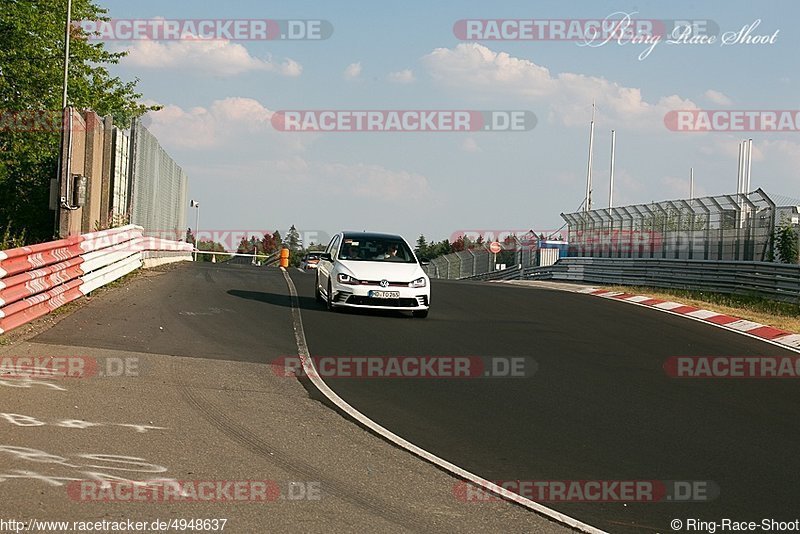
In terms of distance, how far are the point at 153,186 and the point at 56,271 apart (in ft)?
52.8

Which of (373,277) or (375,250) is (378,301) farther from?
(375,250)

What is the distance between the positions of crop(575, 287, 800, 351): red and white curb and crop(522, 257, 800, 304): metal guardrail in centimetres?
222

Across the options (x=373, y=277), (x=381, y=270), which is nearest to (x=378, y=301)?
(x=373, y=277)

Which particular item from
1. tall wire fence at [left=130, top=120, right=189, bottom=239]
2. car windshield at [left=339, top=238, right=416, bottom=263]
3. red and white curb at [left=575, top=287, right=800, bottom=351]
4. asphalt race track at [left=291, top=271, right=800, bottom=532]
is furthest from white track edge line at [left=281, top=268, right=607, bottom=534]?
tall wire fence at [left=130, top=120, right=189, bottom=239]

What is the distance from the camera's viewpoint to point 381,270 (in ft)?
56.0

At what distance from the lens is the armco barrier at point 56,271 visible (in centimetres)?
1154

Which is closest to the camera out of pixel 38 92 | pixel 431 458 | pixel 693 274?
pixel 431 458

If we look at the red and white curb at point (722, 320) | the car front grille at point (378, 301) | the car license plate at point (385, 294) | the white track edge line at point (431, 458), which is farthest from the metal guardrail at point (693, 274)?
the white track edge line at point (431, 458)

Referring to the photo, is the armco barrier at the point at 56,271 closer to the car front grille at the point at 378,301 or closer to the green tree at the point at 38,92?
the car front grille at the point at 378,301

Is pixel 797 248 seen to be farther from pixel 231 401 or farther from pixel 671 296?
pixel 231 401

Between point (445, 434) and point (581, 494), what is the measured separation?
1.76 metres

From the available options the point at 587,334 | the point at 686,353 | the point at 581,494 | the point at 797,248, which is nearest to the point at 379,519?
the point at 581,494

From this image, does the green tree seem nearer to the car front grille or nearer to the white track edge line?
the car front grille

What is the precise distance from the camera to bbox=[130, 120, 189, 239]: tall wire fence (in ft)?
84.6
